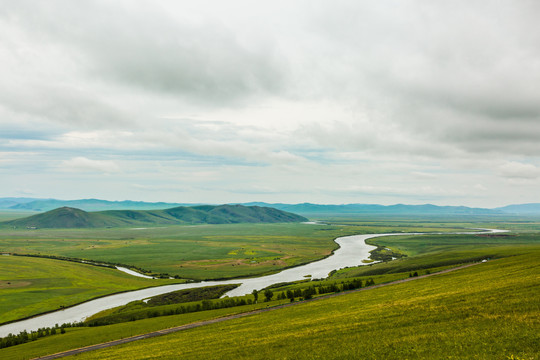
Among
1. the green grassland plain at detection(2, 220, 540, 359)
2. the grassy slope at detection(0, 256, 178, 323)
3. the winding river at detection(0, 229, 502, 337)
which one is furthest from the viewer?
the grassy slope at detection(0, 256, 178, 323)

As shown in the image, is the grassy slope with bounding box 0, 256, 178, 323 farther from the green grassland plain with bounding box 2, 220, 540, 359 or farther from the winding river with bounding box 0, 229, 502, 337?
the green grassland plain with bounding box 2, 220, 540, 359

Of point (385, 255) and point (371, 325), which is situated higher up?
point (371, 325)

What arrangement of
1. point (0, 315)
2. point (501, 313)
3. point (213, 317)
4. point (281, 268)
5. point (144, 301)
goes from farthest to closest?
point (281, 268) → point (144, 301) → point (0, 315) → point (213, 317) → point (501, 313)

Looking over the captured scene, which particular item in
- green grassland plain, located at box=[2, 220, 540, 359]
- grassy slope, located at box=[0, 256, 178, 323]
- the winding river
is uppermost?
green grassland plain, located at box=[2, 220, 540, 359]

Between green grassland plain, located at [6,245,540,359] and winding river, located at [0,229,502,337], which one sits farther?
winding river, located at [0,229,502,337]

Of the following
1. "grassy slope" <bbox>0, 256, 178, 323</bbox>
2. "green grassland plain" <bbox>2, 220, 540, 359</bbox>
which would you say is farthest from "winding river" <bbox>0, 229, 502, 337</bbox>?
"green grassland plain" <bbox>2, 220, 540, 359</bbox>

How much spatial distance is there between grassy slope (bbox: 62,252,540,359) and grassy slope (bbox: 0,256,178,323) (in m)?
76.1

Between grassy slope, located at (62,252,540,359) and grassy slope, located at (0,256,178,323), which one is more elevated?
grassy slope, located at (62,252,540,359)

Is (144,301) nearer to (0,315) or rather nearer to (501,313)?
(0,315)

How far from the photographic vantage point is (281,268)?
559ft

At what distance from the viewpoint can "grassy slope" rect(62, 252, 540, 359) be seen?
24.4 meters

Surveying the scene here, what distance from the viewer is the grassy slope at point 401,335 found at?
24.4 meters

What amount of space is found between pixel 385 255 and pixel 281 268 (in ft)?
229

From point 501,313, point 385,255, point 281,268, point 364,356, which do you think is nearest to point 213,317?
point 364,356
